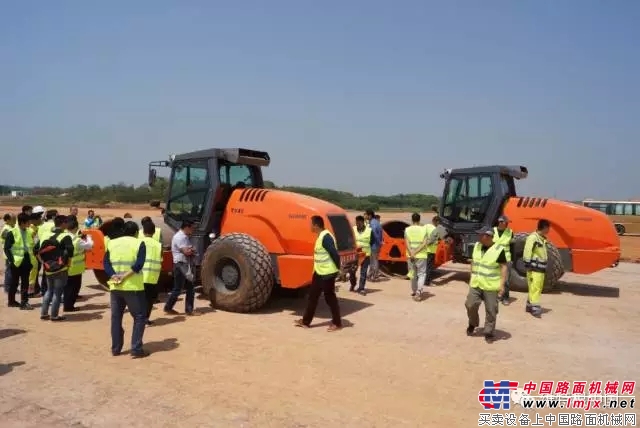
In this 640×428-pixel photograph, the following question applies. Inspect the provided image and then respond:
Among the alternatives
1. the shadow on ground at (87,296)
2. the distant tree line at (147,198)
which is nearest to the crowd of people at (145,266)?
the shadow on ground at (87,296)

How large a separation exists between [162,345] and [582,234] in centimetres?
853

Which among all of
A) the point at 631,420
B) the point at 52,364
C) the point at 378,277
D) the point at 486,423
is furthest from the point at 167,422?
the point at 378,277

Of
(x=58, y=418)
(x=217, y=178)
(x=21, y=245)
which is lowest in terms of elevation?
(x=58, y=418)

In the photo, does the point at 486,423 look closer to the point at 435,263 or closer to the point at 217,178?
the point at 217,178

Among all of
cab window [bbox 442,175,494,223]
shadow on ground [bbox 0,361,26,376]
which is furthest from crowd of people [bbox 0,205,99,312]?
cab window [bbox 442,175,494,223]

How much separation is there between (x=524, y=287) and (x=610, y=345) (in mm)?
3862

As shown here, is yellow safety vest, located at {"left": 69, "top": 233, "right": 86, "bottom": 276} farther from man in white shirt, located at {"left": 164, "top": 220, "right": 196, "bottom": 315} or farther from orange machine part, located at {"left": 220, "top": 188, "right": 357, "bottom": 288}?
orange machine part, located at {"left": 220, "top": 188, "right": 357, "bottom": 288}

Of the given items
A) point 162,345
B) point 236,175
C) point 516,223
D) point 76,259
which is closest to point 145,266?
point 162,345

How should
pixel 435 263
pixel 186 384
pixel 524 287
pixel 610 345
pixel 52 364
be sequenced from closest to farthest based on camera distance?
1. pixel 186 384
2. pixel 52 364
3. pixel 610 345
4. pixel 524 287
5. pixel 435 263

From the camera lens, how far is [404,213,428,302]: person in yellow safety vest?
30.7ft

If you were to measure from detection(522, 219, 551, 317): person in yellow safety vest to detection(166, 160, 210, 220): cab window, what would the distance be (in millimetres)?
5660

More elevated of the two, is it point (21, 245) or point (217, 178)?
point (217, 178)

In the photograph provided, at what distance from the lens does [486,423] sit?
4277 millimetres

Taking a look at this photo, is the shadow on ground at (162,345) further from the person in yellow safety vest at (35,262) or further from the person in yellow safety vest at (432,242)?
the person in yellow safety vest at (432,242)
